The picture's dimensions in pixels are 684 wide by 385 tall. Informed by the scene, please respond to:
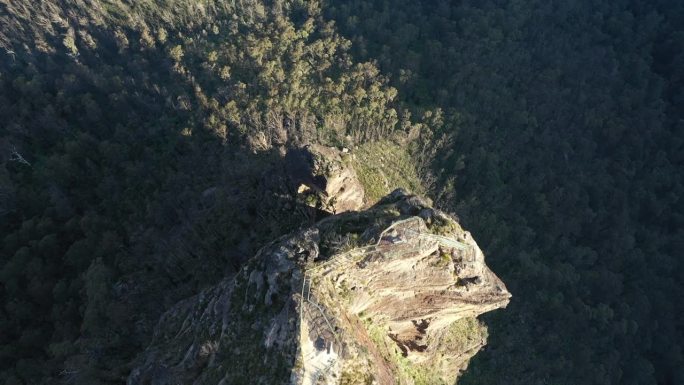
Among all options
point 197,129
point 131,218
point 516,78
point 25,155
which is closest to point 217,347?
point 131,218

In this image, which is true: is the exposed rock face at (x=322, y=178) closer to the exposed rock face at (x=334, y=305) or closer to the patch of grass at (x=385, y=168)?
the exposed rock face at (x=334, y=305)

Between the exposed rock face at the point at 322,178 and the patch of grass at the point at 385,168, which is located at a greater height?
the patch of grass at the point at 385,168

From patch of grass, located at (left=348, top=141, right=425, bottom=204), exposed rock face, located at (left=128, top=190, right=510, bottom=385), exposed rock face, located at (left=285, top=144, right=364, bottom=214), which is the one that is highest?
patch of grass, located at (left=348, top=141, right=425, bottom=204)

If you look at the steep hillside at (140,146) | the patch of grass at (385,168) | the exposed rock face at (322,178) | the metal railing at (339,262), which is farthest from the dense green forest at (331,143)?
the metal railing at (339,262)

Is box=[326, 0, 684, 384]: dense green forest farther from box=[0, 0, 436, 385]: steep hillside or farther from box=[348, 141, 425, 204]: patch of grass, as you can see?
box=[0, 0, 436, 385]: steep hillside

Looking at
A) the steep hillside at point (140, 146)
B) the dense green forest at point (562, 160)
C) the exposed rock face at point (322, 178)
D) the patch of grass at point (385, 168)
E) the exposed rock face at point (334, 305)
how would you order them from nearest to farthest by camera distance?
the exposed rock face at point (334, 305), the exposed rock face at point (322, 178), the steep hillside at point (140, 146), the patch of grass at point (385, 168), the dense green forest at point (562, 160)

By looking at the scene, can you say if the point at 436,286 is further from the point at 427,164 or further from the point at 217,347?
the point at 427,164

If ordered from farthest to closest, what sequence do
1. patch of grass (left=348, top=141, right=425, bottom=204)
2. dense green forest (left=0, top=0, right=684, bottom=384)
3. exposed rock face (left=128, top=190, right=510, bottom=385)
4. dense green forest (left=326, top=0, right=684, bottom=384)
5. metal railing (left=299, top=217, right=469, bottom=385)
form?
dense green forest (left=326, top=0, right=684, bottom=384) < patch of grass (left=348, top=141, right=425, bottom=204) < dense green forest (left=0, top=0, right=684, bottom=384) < exposed rock face (left=128, top=190, right=510, bottom=385) < metal railing (left=299, top=217, right=469, bottom=385)

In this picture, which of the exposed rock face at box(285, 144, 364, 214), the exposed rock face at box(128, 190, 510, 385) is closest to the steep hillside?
the exposed rock face at box(285, 144, 364, 214)
